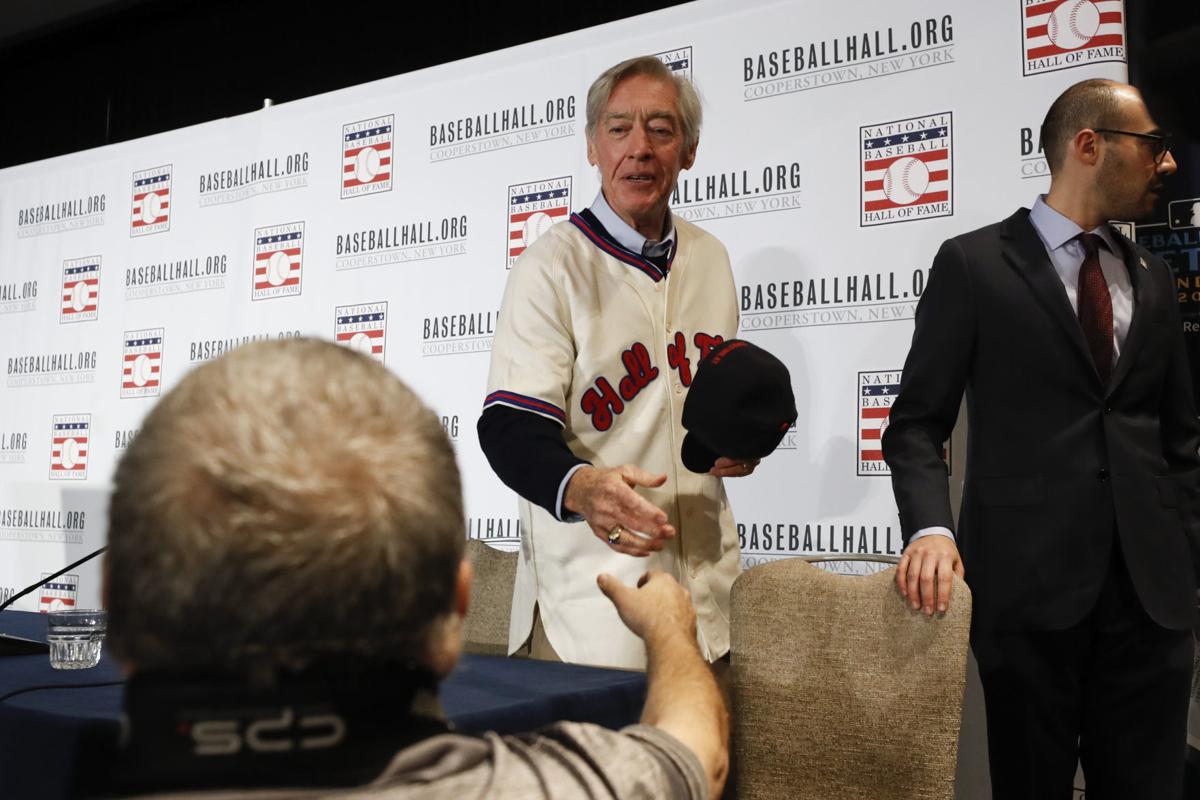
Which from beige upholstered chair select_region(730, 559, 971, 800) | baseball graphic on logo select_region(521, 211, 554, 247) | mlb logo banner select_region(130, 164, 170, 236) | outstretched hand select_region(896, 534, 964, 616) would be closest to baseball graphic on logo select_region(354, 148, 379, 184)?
baseball graphic on logo select_region(521, 211, 554, 247)

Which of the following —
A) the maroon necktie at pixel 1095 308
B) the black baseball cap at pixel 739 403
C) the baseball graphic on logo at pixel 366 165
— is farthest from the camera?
the baseball graphic on logo at pixel 366 165

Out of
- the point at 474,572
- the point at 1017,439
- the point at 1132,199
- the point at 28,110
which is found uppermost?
the point at 28,110

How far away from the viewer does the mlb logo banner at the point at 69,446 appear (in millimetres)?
4926

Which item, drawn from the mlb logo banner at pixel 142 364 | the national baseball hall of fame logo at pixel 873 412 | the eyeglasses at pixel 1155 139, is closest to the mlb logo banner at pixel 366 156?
the mlb logo banner at pixel 142 364

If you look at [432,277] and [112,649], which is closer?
[112,649]

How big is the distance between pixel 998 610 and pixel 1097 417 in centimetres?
39

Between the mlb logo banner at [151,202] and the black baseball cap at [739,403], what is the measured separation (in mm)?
3704

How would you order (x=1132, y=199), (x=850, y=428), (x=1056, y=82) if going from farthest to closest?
(x=850, y=428) → (x=1056, y=82) → (x=1132, y=199)

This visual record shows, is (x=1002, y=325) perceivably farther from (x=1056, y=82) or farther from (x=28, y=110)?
(x=28, y=110)

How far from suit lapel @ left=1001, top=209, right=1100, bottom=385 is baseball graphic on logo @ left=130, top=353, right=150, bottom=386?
3.86m

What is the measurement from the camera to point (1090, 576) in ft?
6.23

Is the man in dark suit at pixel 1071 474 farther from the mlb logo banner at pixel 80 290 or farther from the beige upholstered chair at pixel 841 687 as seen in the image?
the mlb logo banner at pixel 80 290

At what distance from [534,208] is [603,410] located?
191cm

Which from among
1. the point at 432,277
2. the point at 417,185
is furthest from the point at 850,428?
the point at 417,185
